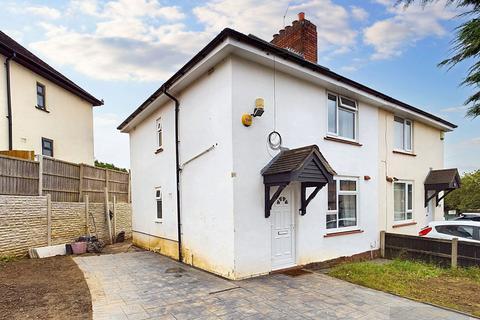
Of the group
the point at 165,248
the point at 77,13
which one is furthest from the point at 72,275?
the point at 77,13

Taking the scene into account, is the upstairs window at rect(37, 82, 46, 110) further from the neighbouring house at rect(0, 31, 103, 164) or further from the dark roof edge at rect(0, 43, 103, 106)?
the dark roof edge at rect(0, 43, 103, 106)

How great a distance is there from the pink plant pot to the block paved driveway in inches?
144

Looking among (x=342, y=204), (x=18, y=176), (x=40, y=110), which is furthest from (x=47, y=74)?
(x=342, y=204)

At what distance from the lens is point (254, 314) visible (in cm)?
469

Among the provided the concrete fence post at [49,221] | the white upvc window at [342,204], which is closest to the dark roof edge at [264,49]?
the white upvc window at [342,204]

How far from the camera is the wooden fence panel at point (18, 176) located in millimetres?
8898

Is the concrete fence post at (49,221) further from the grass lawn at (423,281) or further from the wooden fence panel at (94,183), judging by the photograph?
the grass lawn at (423,281)

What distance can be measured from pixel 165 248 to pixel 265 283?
4796mm

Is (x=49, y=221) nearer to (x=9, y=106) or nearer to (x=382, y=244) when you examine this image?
(x=9, y=106)

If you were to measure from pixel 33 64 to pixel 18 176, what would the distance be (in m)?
7.32

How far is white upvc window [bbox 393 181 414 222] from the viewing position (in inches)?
438

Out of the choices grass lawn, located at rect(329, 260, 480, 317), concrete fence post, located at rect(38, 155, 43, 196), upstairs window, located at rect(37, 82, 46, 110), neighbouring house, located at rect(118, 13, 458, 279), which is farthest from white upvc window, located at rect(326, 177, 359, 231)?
upstairs window, located at rect(37, 82, 46, 110)

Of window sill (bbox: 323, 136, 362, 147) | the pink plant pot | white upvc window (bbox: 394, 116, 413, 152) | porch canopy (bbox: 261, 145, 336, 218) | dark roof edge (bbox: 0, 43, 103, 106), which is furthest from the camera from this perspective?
dark roof edge (bbox: 0, 43, 103, 106)

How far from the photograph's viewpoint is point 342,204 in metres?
9.06
